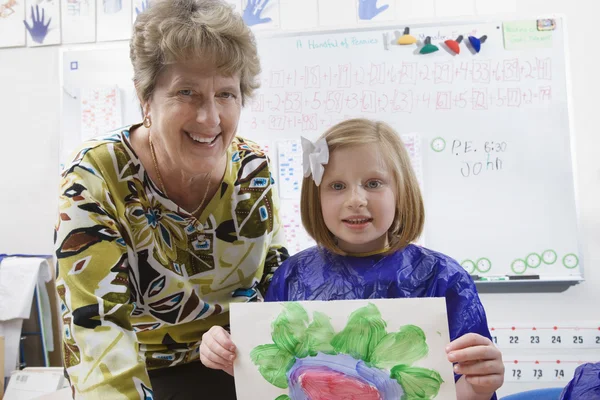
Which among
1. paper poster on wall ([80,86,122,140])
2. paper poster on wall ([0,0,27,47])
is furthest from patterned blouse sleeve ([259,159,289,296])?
paper poster on wall ([0,0,27,47])

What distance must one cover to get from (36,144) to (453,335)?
2.56m

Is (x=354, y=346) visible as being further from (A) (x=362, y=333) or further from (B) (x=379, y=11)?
(B) (x=379, y=11)

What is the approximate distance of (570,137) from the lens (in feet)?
7.92

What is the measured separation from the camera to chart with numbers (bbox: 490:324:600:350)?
245cm

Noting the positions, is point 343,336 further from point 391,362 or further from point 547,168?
point 547,168

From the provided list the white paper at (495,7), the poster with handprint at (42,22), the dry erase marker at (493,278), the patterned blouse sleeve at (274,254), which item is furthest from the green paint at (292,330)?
the poster with handprint at (42,22)

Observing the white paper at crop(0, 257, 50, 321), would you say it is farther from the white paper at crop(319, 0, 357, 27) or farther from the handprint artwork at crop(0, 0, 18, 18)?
the white paper at crop(319, 0, 357, 27)

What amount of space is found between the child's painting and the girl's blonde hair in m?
0.28

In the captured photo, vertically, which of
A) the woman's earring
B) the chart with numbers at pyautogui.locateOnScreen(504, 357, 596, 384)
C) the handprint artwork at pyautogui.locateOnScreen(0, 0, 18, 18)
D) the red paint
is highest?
the handprint artwork at pyautogui.locateOnScreen(0, 0, 18, 18)

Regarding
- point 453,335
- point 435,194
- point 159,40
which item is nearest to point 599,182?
point 435,194

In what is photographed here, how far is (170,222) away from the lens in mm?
1178

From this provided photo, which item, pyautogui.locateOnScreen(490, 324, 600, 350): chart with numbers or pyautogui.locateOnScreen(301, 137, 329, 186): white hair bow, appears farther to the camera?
pyautogui.locateOnScreen(490, 324, 600, 350): chart with numbers

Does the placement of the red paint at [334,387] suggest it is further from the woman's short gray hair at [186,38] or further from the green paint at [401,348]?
the woman's short gray hair at [186,38]

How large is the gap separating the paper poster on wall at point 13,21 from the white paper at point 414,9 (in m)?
1.94
